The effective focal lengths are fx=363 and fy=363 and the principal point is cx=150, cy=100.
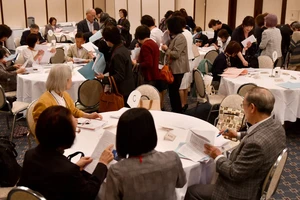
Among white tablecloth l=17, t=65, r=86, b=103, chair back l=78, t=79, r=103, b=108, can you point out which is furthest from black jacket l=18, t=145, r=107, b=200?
white tablecloth l=17, t=65, r=86, b=103

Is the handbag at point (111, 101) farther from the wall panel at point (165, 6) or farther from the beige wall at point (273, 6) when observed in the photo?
the wall panel at point (165, 6)

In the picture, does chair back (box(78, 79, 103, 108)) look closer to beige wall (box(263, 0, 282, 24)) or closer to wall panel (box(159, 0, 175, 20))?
beige wall (box(263, 0, 282, 24))

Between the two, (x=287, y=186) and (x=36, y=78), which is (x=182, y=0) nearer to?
(x=36, y=78)

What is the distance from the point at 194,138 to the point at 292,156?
8.68 feet

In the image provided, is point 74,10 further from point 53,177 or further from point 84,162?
point 53,177

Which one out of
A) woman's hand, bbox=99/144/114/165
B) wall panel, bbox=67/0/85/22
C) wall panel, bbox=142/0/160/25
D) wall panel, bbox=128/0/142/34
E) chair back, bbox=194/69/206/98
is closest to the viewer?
woman's hand, bbox=99/144/114/165

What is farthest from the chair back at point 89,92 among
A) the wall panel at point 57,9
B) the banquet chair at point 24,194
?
the wall panel at point 57,9

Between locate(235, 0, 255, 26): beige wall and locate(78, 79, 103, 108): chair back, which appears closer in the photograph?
locate(78, 79, 103, 108): chair back

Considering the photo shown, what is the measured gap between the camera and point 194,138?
282cm

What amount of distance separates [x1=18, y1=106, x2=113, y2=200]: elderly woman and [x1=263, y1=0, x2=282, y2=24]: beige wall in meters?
10.4

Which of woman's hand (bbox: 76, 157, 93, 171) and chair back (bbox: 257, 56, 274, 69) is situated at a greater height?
chair back (bbox: 257, 56, 274, 69)

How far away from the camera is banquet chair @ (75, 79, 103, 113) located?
5.04 m

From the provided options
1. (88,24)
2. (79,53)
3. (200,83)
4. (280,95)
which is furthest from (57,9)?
(280,95)

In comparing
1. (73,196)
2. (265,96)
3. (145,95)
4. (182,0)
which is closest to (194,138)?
(265,96)
